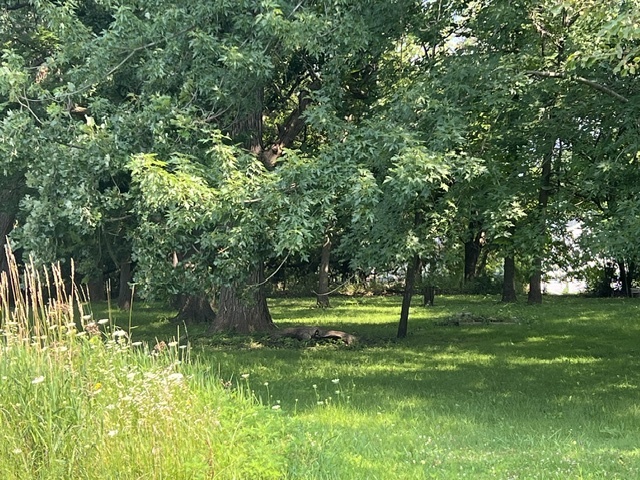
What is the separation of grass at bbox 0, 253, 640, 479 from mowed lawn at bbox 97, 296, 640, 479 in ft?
0.09

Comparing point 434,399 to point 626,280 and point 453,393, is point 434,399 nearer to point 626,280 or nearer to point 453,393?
point 453,393

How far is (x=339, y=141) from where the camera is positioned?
8172 millimetres

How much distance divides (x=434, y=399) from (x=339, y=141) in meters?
3.25

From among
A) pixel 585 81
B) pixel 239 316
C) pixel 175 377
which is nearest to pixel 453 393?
pixel 585 81

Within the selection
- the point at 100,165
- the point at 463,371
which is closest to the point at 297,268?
the point at 463,371

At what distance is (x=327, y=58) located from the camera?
9.80 meters

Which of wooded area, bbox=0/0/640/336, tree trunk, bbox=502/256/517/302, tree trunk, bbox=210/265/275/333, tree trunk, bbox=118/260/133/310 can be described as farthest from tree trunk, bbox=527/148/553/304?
tree trunk, bbox=118/260/133/310

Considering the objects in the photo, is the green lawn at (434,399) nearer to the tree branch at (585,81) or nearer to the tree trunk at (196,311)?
the tree trunk at (196,311)

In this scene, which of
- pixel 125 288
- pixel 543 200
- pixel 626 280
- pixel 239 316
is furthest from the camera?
pixel 626 280

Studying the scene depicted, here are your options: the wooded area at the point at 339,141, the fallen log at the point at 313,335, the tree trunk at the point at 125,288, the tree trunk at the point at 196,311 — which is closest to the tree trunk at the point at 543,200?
the wooded area at the point at 339,141

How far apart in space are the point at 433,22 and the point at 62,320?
6.51 m

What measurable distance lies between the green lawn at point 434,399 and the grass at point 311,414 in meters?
0.03

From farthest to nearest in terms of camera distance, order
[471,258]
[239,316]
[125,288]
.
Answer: [471,258]
[125,288]
[239,316]

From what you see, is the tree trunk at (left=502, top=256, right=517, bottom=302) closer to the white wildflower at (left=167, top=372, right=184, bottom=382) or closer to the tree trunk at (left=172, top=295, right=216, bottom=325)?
the tree trunk at (left=172, top=295, right=216, bottom=325)
